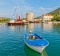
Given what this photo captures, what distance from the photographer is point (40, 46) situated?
1171 inches

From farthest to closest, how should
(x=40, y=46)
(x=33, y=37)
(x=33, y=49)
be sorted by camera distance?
(x=33, y=37)
(x=33, y=49)
(x=40, y=46)

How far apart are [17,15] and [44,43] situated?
6157 inches

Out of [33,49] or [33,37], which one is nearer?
[33,49]

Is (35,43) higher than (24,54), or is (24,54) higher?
→ (35,43)


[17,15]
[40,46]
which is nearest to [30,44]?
[40,46]

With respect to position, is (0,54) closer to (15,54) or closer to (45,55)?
(15,54)

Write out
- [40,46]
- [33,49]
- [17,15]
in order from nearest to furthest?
[40,46] → [33,49] → [17,15]

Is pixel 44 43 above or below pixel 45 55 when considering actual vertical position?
above

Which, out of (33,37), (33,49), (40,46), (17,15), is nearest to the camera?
(40,46)

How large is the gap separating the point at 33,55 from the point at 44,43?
9.42ft

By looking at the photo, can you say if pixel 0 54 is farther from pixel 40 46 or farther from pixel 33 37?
pixel 33 37

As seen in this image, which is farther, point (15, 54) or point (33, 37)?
point (33, 37)

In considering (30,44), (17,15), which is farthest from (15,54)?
(17,15)

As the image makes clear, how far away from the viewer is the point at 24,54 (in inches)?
1245
